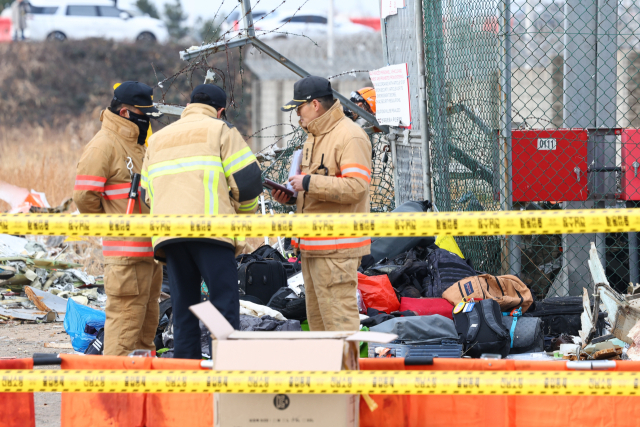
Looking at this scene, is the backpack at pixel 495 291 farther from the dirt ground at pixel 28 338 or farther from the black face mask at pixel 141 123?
the dirt ground at pixel 28 338

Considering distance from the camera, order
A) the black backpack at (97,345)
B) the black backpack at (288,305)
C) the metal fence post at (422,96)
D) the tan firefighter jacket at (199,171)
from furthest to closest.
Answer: the metal fence post at (422,96) → the black backpack at (288,305) → the black backpack at (97,345) → the tan firefighter jacket at (199,171)

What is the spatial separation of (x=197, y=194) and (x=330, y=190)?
2.45 ft

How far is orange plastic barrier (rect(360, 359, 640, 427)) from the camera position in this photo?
266cm

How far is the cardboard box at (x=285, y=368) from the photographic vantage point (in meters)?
2.47

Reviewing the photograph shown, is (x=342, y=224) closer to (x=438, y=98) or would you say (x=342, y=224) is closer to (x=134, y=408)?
(x=134, y=408)

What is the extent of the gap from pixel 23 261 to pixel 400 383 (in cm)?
623

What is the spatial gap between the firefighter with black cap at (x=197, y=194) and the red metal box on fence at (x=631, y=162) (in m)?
3.02

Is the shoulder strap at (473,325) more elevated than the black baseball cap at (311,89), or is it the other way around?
the black baseball cap at (311,89)

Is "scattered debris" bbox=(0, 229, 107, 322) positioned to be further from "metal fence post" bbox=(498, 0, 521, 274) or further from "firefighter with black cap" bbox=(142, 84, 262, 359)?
"metal fence post" bbox=(498, 0, 521, 274)

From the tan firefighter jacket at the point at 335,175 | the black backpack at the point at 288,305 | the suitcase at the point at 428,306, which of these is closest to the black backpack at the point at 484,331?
the suitcase at the point at 428,306

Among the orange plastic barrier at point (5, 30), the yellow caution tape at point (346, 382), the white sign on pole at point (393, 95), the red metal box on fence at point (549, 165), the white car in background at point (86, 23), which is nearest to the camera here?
the yellow caution tape at point (346, 382)

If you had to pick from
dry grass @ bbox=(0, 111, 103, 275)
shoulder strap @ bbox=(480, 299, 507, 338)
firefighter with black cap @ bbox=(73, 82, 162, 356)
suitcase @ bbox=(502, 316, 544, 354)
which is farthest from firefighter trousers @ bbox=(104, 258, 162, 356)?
dry grass @ bbox=(0, 111, 103, 275)

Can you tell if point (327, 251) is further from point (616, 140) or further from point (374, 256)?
point (616, 140)

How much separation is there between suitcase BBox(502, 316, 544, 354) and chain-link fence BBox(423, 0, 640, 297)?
84 centimetres
